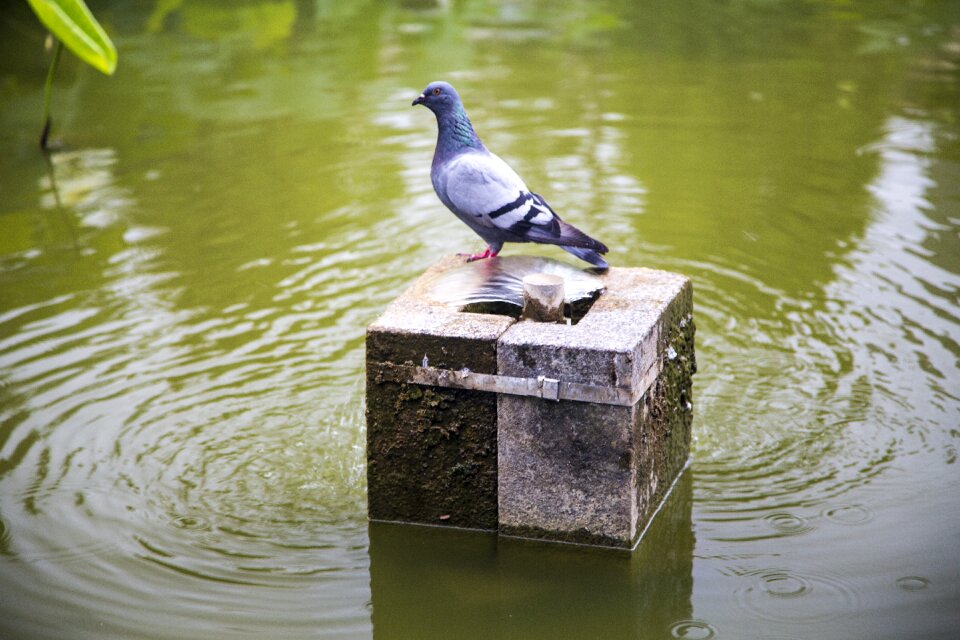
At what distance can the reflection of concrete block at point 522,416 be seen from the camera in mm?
3682

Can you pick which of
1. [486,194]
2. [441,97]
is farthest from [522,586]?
[441,97]

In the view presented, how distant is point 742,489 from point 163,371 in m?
2.53

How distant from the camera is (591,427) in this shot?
12.3 ft

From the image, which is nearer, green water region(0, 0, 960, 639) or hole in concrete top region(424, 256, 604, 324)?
green water region(0, 0, 960, 639)

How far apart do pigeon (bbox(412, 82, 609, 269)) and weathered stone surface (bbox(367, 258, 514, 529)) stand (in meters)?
0.36

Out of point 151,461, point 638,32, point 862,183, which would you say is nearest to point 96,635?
point 151,461

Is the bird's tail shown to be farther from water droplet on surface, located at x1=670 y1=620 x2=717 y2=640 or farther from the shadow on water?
water droplet on surface, located at x1=670 y1=620 x2=717 y2=640

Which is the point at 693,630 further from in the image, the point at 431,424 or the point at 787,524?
the point at 431,424

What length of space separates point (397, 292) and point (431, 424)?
2.28m

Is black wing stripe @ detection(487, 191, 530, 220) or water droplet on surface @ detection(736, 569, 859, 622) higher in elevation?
black wing stripe @ detection(487, 191, 530, 220)

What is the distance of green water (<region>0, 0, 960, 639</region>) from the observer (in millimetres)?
3789

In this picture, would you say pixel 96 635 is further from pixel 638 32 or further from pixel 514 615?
pixel 638 32

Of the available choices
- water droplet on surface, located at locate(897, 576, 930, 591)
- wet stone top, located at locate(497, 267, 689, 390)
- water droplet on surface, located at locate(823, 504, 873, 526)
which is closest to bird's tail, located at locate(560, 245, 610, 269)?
wet stone top, located at locate(497, 267, 689, 390)

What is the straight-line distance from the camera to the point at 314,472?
450 centimetres
